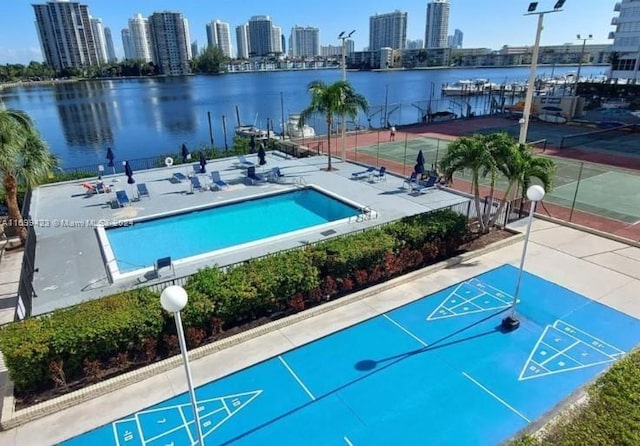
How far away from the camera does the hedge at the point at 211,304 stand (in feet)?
28.2

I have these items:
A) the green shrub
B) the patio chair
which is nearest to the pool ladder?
the patio chair

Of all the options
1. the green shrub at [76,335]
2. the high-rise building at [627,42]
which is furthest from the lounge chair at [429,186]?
the high-rise building at [627,42]

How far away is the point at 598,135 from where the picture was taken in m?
37.8

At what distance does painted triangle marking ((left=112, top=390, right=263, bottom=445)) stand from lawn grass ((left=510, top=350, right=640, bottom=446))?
17.2 feet

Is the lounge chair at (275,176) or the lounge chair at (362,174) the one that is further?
the lounge chair at (362,174)

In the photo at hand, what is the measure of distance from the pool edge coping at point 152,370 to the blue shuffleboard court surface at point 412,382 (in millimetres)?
995

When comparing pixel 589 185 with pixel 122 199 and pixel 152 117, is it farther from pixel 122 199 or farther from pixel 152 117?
pixel 152 117

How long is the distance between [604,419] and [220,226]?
50.3ft

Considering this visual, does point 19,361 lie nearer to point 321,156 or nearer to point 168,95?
point 321,156

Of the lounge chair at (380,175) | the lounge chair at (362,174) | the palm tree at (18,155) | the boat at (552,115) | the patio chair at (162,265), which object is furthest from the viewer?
the boat at (552,115)

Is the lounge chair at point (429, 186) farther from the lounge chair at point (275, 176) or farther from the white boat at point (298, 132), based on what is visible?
the white boat at point (298, 132)

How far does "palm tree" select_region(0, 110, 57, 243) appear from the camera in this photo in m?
13.9

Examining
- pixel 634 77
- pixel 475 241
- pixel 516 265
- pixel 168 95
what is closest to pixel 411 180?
pixel 475 241

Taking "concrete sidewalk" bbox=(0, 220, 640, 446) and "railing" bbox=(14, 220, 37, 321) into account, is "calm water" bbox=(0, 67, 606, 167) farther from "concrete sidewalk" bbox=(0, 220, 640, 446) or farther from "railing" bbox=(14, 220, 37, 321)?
"concrete sidewalk" bbox=(0, 220, 640, 446)
